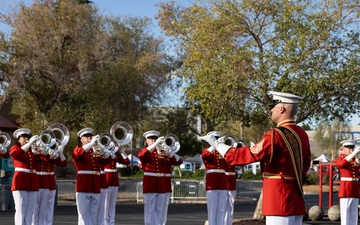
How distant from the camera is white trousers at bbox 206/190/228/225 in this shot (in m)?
15.4

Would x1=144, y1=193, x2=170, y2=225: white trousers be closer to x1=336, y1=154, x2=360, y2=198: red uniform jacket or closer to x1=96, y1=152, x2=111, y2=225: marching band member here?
x1=96, y1=152, x2=111, y2=225: marching band member

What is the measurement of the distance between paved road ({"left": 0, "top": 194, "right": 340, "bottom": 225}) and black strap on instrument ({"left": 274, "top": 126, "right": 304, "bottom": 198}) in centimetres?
1117

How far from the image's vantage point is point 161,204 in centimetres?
1497

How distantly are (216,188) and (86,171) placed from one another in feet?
8.19

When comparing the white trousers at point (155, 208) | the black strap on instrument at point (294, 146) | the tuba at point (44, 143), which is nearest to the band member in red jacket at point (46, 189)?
the tuba at point (44, 143)

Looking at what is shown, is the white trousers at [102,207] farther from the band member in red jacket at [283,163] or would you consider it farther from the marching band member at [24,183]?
the band member in red jacket at [283,163]

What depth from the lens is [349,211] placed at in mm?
15211

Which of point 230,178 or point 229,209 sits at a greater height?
point 230,178

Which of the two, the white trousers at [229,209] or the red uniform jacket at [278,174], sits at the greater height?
the red uniform jacket at [278,174]

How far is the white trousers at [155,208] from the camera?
14.8m

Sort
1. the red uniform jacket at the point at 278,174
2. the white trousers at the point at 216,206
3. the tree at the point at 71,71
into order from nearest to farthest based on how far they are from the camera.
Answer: the red uniform jacket at the point at 278,174 < the white trousers at the point at 216,206 < the tree at the point at 71,71

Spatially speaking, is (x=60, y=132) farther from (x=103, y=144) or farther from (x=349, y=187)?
(x=349, y=187)

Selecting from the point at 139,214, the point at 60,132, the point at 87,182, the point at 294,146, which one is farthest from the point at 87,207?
the point at 139,214

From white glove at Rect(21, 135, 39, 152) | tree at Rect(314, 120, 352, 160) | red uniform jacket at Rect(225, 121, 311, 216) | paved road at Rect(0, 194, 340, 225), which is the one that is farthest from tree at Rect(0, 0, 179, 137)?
A: tree at Rect(314, 120, 352, 160)
